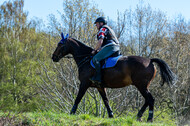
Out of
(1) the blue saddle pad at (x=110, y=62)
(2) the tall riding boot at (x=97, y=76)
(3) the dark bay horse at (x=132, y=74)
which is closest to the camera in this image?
(3) the dark bay horse at (x=132, y=74)

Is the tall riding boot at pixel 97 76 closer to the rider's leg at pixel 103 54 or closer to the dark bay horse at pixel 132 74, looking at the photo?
the rider's leg at pixel 103 54

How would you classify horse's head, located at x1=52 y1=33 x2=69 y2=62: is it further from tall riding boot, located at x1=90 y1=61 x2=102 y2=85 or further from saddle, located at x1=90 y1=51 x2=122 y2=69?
tall riding boot, located at x1=90 y1=61 x2=102 y2=85

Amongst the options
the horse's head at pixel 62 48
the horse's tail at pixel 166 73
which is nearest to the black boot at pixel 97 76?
the horse's head at pixel 62 48

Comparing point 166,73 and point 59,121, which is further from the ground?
point 166,73

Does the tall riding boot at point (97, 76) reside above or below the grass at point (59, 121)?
above

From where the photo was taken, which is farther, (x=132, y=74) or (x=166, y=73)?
(x=166, y=73)

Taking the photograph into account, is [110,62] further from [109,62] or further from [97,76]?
[97,76]

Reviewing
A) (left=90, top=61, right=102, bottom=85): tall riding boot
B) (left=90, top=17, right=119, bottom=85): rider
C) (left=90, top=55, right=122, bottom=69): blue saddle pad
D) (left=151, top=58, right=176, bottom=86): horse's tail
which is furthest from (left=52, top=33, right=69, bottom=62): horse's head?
(left=151, top=58, right=176, bottom=86): horse's tail

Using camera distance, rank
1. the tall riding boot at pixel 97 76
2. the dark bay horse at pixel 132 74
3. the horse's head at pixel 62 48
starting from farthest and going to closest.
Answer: the horse's head at pixel 62 48 → the tall riding boot at pixel 97 76 → the dark bay horse at pixel 132 74

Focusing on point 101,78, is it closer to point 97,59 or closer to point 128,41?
point 97,59

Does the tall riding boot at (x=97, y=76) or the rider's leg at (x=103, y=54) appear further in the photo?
the rider's leg at (x=103, y=54)

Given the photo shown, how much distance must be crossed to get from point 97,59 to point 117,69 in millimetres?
660

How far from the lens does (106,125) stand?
5.72 metres

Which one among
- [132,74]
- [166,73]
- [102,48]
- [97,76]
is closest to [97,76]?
[97,76]
